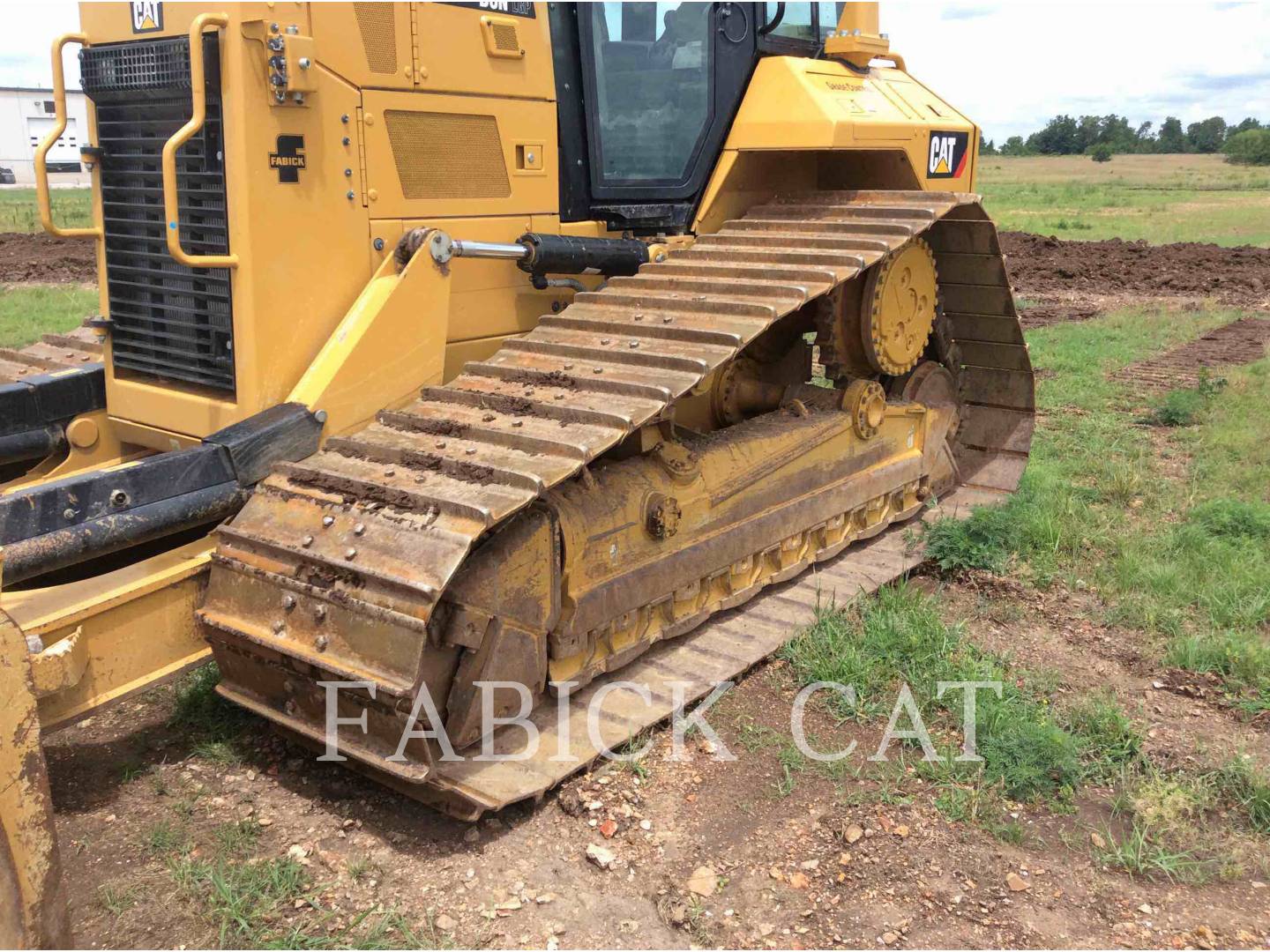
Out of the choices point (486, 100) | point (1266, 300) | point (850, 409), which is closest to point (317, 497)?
point (486, 100)

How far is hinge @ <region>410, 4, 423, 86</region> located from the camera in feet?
13.7

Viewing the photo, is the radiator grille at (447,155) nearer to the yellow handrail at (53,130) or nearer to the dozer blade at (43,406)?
the yellow handrail at (53,130)

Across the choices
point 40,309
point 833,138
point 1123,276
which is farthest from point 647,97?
point 1123,276

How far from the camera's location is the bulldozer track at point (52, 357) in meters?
5.01

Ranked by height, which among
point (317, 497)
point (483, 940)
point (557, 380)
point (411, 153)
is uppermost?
point (411, 153)

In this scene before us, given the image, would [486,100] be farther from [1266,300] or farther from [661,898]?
[1266,300]

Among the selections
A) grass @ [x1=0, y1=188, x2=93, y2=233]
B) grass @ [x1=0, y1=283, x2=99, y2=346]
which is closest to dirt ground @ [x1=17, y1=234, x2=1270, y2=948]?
grass @ [x1=0, y1=283, x2=99, y2=346]

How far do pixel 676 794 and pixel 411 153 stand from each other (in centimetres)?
250

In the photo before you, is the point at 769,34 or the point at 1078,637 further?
the point at 769,34

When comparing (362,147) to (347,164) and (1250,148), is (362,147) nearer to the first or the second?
(347,164)

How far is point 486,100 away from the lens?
453 cm

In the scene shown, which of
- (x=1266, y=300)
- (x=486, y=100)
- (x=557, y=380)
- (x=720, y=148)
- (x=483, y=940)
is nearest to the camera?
(x=483, y=940)

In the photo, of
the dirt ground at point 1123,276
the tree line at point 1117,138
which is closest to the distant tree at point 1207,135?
the tree line at point 1117,138

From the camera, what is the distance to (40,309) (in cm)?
1357
